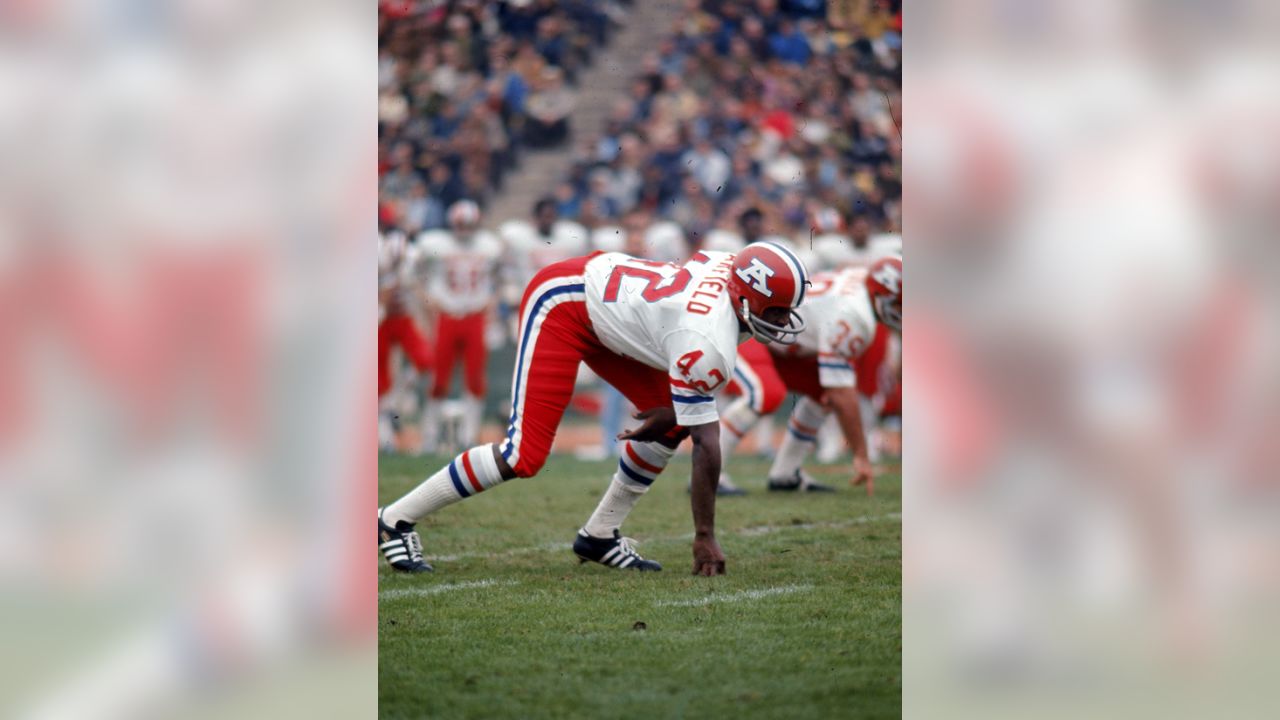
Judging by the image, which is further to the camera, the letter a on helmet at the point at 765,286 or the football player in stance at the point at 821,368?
the football player in stance at the point at 821,368

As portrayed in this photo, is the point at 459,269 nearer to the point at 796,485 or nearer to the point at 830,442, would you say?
the point at 830,442

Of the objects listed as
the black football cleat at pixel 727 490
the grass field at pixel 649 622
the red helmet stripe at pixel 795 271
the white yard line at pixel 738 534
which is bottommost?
the grass field at pixel 649 622

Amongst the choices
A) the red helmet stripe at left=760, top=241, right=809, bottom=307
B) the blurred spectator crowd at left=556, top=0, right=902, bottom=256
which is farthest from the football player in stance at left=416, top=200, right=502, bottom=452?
the red helmet stripe at left=760, top=241, right=809, bottom=307

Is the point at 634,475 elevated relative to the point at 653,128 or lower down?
lower down

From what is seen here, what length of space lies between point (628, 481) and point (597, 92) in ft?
29.1

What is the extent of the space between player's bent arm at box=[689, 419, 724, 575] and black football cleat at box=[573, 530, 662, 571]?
0.29 metres

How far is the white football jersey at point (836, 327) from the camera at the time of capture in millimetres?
7117

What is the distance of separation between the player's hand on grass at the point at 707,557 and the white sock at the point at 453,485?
81 cm

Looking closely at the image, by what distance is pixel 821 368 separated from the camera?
7172 mm

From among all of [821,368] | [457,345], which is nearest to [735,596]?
[821,368]
